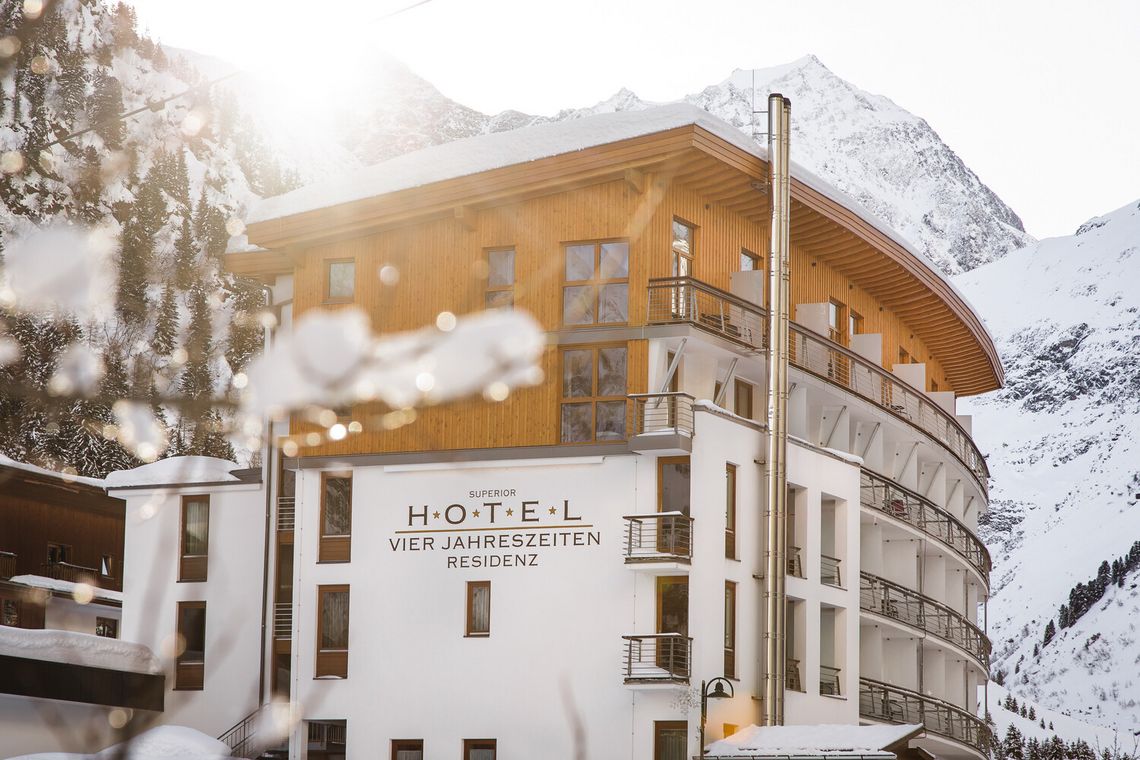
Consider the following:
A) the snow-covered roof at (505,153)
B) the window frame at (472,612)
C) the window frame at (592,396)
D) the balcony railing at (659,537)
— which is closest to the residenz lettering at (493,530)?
the window frame at (472,612)

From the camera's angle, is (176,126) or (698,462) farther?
(176,126)

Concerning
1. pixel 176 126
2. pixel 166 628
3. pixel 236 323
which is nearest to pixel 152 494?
pixel 166 628

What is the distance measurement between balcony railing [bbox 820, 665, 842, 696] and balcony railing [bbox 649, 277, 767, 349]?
26.3ft

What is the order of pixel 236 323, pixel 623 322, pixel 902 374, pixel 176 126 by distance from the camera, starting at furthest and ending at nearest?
1. pixel 176 126
2. pixel 236 323
3. pixel 902 374
4. pixel 623 322

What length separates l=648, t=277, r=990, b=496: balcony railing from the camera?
123 ft

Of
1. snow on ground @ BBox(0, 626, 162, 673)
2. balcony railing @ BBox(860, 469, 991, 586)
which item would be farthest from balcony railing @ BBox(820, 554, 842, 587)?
snow on ground @ BBox(0, 626, 162, 673)

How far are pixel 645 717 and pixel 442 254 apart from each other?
12.1 metres

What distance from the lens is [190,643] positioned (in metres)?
44.5

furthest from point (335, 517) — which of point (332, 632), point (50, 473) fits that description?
point (50, 473)

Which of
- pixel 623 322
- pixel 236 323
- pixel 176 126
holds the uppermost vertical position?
pixel 176 126

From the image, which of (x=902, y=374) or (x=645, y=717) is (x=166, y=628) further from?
(x=902, y=374)

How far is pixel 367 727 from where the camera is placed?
1497 inches

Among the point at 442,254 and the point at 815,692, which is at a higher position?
the point at 442,254

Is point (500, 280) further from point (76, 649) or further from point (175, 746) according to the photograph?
point (76, 649)
